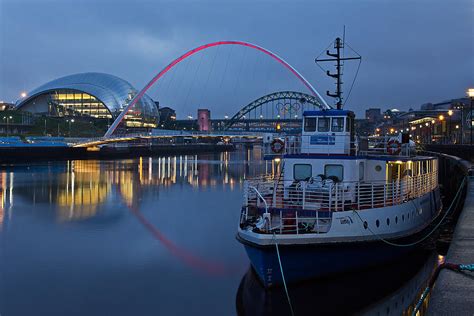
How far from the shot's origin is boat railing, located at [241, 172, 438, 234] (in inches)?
598

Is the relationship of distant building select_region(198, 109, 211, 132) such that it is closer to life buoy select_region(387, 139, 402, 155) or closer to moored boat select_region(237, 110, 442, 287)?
moored boat select_region(237, 110, 442, 287)

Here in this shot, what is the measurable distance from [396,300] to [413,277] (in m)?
2.29

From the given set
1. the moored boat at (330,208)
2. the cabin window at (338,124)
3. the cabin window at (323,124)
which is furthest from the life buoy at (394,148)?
the cabin window at (323,124)

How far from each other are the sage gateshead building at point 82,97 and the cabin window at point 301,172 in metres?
130

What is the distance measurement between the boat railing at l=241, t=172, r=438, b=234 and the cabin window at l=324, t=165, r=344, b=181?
419 millimetres

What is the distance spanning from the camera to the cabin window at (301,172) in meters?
18.1

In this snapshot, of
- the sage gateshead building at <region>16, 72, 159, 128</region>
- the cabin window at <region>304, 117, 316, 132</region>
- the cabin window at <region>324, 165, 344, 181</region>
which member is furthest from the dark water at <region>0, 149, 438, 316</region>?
the sage gateshead building at <region>16, 72, 159, 128</region>

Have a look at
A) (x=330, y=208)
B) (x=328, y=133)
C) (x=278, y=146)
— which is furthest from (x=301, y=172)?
(x=330, y=208)

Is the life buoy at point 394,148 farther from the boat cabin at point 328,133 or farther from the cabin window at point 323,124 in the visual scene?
the cabin window at point 323,124

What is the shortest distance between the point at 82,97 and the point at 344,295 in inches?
5649

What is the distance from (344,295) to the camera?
1470 centimetres

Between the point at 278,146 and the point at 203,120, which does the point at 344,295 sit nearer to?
the point at 278,146

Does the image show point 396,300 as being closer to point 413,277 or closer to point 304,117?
point 413,277

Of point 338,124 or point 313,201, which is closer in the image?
point 313,201
